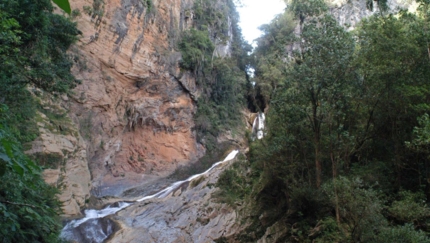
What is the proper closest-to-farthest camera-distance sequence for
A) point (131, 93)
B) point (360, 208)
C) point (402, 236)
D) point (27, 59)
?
point (402, 236) → point (360, 208) → point (27, 59) → point (131, 93)

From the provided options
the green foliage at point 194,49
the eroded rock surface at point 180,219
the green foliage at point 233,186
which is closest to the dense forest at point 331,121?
the eroded rock surface at point 180,219

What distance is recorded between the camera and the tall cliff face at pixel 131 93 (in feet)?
73.4

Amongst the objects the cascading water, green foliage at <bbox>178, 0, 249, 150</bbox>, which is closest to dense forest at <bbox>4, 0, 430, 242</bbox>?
the cascading water

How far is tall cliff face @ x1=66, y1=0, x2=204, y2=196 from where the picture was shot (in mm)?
22359

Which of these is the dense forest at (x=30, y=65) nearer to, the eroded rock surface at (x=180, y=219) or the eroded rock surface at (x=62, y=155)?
the eroded rock surface at (x=62, y=155)

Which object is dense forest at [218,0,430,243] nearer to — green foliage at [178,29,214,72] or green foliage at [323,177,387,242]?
green foliage at [323,177,387,242]

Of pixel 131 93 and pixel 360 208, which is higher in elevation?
pixel 131 93

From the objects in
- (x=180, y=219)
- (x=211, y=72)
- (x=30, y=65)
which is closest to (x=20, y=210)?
(x=30, y=65)

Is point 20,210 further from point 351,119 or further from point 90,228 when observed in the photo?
point 90,228

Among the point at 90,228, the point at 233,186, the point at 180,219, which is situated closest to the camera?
the point at 90,228

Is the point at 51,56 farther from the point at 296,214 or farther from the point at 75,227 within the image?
the point at 296,214

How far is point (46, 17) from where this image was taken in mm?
10367

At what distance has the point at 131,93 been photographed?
25.7 m

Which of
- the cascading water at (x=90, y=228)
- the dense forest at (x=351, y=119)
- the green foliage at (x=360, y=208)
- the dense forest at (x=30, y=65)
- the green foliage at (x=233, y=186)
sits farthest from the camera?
the green foliage at (x=233, y=186)
